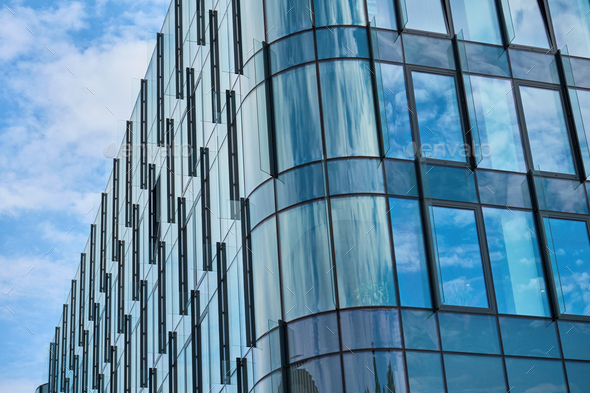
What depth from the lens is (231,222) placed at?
2569cm

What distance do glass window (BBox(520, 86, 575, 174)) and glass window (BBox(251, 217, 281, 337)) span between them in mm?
8072

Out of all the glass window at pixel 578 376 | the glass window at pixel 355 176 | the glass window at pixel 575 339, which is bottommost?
the glass window at pixel 578 376

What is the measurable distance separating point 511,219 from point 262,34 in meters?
9.18

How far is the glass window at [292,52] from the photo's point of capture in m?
23.5

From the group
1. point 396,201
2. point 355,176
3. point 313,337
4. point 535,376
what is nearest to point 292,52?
point 355,176

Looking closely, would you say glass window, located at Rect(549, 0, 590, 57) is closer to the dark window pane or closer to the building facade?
the building facade

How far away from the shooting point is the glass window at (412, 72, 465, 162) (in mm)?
23109

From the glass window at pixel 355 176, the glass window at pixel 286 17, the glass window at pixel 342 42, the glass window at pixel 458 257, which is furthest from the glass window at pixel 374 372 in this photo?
the glass window at pixel 286 17

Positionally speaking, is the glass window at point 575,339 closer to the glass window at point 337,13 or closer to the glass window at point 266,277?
the glass window at point 266,277

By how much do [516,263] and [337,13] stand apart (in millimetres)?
8665

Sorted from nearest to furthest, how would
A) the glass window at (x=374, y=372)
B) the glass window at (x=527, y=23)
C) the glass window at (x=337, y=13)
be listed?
the glass window at (x=374, y=372)
the glass window at (x=337, y=13)
the glass window at (x=527, y=23)

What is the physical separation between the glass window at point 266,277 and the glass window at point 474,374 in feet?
15.3

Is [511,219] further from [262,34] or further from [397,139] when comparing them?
[262,34]

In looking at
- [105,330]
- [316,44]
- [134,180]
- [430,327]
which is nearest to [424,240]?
[430,327]
